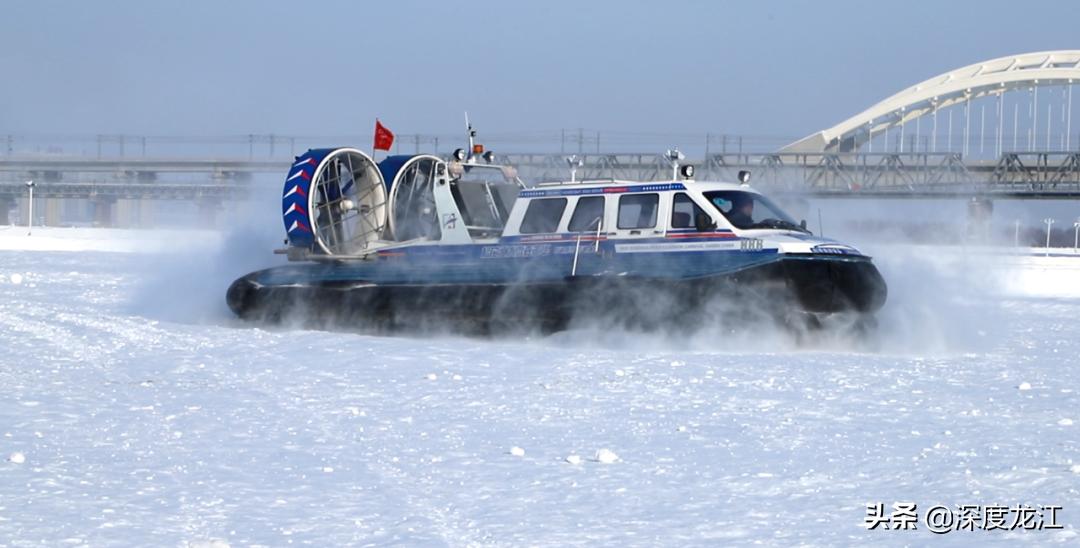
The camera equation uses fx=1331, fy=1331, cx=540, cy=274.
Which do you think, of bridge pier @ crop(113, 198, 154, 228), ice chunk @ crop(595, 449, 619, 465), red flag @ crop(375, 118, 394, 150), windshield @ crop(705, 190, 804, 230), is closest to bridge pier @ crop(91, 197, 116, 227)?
bridge pier @ crop(113, 198, 154, 228)

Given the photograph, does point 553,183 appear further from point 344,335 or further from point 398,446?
point 398,446

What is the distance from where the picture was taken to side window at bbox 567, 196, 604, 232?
1073cm

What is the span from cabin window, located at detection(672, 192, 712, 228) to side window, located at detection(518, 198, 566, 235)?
1.00m

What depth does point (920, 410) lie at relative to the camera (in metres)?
6.96

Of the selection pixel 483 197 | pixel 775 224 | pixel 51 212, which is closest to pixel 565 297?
pixel 775 224

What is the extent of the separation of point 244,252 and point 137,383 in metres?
6.45

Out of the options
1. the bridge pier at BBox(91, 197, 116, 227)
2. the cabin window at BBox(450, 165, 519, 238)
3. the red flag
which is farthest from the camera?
the bridge pier at BBox(91, 197, 116, 227)

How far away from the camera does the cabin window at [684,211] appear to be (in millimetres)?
10367

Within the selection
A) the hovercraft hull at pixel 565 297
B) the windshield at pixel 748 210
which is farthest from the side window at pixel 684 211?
the hovercraft hull at pixel 565 297

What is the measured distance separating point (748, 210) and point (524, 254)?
1.85 m

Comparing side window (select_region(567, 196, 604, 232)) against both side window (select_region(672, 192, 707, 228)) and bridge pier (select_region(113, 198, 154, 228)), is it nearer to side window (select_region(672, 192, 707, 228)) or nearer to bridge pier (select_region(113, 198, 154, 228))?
Result: side window (select_region(672, 192, 707, 228))

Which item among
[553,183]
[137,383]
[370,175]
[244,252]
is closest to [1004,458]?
[137,383]

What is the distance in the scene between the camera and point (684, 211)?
10.4 metres

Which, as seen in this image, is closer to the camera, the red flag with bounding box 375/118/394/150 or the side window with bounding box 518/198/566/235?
the side window with bounding box 518/198/566/235
